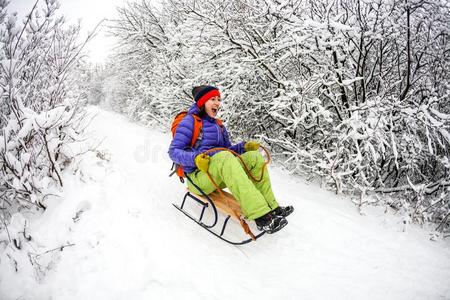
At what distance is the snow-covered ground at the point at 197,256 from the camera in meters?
1.84

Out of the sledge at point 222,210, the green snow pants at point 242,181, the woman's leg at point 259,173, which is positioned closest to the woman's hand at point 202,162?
the green snow pants at point 242,181

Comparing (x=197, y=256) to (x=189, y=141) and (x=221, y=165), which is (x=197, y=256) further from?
(x=189, y=141)

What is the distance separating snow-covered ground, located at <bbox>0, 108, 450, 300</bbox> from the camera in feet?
6.04

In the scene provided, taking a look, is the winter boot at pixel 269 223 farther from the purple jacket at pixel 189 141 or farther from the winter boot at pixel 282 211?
the purple jacket at pixel 189 141

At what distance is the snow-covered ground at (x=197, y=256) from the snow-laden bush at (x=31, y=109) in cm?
25

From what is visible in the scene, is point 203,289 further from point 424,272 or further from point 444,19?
point 444,19

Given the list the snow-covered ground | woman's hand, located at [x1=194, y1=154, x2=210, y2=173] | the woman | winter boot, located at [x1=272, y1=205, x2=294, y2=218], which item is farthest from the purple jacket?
winter boot, located at [x1=272, y1=205, x2=294, y2=218]

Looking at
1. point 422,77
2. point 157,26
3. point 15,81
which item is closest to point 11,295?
point 15,81

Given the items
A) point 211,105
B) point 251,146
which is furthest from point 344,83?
point 211,105

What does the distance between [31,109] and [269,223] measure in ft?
8.84

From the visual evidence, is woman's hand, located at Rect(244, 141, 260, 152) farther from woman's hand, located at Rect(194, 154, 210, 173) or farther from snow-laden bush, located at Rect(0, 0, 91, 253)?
snow-laden bush, located at Rect(0, 0, 91, 253)

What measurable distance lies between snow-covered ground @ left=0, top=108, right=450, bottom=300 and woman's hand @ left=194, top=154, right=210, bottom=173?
28.5 inches

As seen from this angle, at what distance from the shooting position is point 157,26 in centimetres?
940

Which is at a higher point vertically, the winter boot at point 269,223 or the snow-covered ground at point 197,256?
the winter boot at point 269,223
